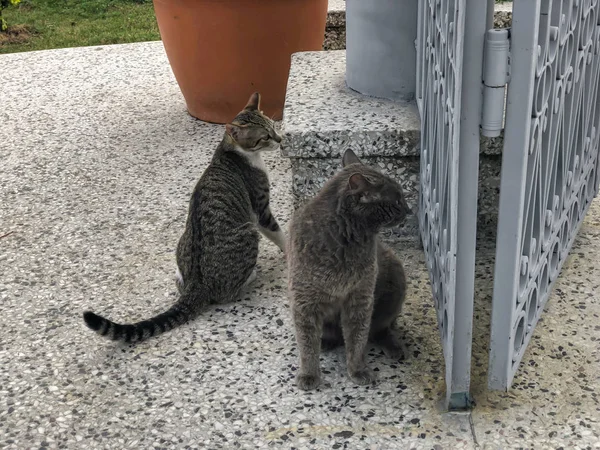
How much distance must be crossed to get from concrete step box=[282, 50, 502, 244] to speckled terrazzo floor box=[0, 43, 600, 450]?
34 cm

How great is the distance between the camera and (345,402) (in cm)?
260

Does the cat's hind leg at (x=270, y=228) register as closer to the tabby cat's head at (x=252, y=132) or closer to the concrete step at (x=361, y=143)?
the concrete step at (x=361, y=143)

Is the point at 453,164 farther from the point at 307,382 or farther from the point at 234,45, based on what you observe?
the point at 234,45

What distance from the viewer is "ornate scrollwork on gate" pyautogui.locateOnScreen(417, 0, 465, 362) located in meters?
2.24

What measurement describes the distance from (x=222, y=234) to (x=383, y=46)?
1164 mm

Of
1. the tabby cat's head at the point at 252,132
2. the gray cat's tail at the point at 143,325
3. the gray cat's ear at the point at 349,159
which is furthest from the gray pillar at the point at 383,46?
the gray cat's tail at the point at 143,325

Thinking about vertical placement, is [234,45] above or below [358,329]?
above

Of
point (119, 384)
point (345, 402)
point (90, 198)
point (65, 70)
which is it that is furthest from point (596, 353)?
point (65, 70)

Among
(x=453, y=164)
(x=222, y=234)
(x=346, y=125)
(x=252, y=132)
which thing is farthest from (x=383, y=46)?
(x=453, y=164)

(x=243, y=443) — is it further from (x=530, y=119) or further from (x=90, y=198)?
(x=90, y=198)

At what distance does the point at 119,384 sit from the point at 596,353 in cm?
176

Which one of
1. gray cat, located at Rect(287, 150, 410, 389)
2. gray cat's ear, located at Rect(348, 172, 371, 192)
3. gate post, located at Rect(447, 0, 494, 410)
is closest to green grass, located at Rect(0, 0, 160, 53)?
gray cat, located at Rect(287, 150, 410, 389)

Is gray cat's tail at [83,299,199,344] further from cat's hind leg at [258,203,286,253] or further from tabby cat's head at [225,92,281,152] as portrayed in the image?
tabby cat's head at [225,92,281,152]

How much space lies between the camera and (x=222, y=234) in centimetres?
324
